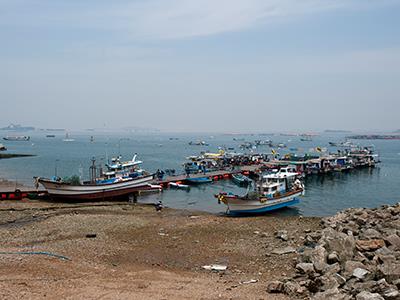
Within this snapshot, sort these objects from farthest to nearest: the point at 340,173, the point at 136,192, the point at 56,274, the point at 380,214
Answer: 1. the point at 340,173
2. the point at 136,192
3. the point at 380,214
4. the point at 56,274

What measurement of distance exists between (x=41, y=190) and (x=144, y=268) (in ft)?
87.1

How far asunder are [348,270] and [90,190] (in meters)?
28.4

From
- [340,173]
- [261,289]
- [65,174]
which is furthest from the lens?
[340,173]

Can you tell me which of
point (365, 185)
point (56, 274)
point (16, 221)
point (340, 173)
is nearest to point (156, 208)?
point (16, 221)

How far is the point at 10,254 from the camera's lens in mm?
16422

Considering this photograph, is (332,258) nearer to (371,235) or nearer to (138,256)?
(371,235)

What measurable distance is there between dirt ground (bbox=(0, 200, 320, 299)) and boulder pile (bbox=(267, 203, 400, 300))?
30.6 inches

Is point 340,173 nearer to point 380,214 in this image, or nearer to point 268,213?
point 268,213

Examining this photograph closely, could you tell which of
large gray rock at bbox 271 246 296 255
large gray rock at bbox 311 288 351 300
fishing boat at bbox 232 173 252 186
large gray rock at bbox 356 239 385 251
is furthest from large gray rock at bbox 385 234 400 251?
fishing boat at bbox 232 173 252 186

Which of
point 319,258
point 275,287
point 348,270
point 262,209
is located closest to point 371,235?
point 319,258

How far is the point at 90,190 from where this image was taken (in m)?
37.9

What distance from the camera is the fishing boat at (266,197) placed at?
32.4 meters

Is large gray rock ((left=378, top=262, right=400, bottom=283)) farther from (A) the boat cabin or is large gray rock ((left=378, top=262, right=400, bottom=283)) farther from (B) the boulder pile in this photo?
(A) the boat cabin

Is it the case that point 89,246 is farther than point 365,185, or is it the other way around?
point 365,185
